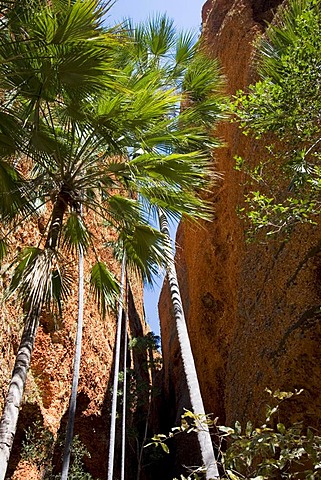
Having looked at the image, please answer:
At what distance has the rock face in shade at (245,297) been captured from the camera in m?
5.54

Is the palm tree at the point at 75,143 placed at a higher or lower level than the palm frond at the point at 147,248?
higher

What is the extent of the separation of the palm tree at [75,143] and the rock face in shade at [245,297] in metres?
0.95

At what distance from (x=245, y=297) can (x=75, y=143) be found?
4098 millimetres

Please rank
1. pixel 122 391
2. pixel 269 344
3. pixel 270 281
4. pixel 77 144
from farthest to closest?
pixel 122 391 → pixel 270 281 → pixel 269 344 → pixel 77 144

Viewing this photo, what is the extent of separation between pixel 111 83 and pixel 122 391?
12.2 metres

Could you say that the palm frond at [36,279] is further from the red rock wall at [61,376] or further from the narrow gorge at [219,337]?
the red rock wall at [61,376]

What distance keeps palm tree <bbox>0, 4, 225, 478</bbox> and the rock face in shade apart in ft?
3.11

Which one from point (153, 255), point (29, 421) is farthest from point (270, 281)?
point (29, 421)

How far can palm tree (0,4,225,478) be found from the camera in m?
3.83

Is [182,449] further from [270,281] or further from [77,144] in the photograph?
[77,144]

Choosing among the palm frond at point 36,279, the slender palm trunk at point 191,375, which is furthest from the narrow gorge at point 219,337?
the palm frond at point 36,279

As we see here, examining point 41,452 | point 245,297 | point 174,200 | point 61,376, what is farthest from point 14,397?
point 61,376

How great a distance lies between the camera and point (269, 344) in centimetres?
614

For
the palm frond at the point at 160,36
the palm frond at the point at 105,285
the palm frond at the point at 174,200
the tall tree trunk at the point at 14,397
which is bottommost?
the tall tree trunk at the point at 14,397
